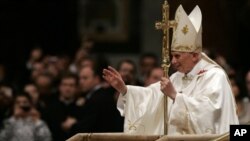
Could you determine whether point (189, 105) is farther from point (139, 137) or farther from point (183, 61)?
point (139, 137)

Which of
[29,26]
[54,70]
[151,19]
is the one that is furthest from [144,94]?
[29,26]

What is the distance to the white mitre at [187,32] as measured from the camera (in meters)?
11.3

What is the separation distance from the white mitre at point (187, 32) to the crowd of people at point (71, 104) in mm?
2035

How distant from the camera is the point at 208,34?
18.6 m

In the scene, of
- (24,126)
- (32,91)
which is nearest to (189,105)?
(24,126)

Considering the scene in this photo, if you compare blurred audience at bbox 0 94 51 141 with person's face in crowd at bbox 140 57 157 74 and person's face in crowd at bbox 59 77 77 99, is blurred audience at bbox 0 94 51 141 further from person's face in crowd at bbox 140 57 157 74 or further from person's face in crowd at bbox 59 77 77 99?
person's face in crowd at bbox 140 57 157 74

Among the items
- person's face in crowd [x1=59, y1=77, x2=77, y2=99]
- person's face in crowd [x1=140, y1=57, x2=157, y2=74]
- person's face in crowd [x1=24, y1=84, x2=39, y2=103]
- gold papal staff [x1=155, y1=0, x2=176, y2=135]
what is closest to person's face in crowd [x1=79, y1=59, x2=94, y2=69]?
person's face in crowd [x1=59, y1=77, x2=77, y2=99]

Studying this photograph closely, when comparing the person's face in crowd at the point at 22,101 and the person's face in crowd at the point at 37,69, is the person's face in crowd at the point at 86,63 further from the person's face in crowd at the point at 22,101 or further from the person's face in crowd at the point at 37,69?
the person's face in crowd at the point at 22,101

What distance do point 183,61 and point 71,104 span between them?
409cm

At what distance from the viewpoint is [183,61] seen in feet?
36.9

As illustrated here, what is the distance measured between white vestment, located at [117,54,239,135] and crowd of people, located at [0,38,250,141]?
1913mm

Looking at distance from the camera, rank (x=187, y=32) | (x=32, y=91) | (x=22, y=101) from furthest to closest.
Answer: (x=32, y=91), (x=22, y=101), (x=187, y=32)

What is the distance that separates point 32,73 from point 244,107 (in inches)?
190

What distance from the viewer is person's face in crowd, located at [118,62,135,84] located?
47.7 ft
